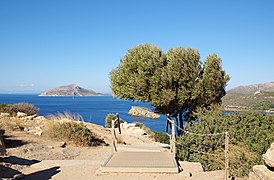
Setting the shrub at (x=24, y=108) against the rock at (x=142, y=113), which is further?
the rock at (x=142, y=113)

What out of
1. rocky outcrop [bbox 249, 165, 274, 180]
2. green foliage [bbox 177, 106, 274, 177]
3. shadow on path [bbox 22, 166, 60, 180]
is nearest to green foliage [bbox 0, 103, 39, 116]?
shadow on path [bbox 22, 166, 60, 180]

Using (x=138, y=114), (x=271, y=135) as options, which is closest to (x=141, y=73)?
(x=271, y=135)

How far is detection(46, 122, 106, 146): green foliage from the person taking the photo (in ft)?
49.5

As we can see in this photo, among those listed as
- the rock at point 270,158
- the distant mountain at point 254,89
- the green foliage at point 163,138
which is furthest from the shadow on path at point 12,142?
the distant mountain at point 254,89

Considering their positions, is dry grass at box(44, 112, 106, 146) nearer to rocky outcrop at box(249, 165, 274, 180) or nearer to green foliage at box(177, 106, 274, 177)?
green foliage at box(177, 106, 274, 177)

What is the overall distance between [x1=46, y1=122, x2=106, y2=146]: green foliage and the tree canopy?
2783 mm

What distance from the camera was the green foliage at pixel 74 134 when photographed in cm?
1510

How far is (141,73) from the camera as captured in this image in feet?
46.4

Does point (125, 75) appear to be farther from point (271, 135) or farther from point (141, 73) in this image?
point (271, 135)

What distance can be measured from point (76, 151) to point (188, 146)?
5401 mm

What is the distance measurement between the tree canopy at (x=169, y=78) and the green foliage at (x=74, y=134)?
2.78 meters

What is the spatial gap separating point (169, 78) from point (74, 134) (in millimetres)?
6005

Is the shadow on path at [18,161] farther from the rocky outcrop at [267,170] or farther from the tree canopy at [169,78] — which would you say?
the rocky outcrop at [267,170]

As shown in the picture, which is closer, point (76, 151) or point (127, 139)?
point (76, 151)
